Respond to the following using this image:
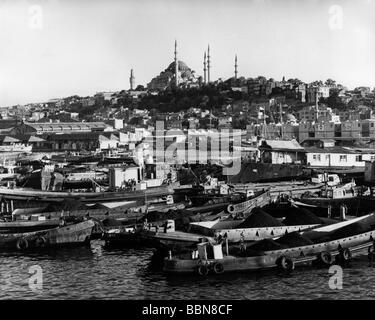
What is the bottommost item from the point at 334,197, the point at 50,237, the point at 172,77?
the point at 50,237

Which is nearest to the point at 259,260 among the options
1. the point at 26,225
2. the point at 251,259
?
the point at 251,259

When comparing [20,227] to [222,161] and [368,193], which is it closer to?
[368,193]

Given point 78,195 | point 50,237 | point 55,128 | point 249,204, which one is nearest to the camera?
point 50,237

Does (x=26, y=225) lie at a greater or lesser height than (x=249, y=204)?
lesser

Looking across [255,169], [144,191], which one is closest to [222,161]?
[255,169]

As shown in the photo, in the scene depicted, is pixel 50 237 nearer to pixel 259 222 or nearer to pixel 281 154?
pixel 259 222

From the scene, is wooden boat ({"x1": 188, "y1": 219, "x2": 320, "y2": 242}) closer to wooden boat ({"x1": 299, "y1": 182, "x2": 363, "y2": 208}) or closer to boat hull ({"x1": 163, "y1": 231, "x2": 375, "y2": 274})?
boat hull ({"x1": 163, "y1": 231, "x2": 375, "y2": 274})

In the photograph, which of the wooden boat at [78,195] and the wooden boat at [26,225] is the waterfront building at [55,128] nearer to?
the wooden boat at [78,195]
